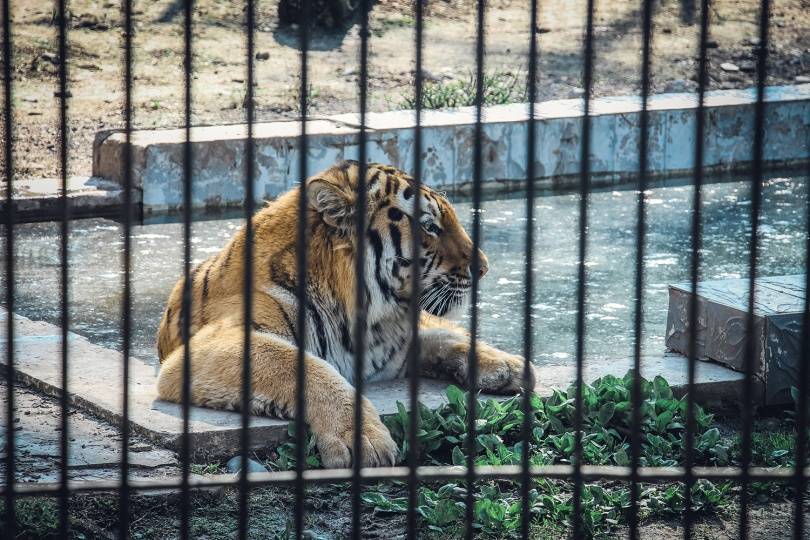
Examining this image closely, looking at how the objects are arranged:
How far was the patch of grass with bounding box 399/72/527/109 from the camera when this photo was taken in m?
10.7

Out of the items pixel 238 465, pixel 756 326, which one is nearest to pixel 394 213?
pixel 238 465

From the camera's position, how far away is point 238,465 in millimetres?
4250

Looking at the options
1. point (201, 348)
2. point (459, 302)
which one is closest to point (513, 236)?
point (459, 302)

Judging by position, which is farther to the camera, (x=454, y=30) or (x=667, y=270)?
(x=454, y=30)

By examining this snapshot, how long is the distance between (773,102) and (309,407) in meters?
7.39

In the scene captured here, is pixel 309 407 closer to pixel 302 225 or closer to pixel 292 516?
pixel 292 516

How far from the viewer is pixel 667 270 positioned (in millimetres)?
7824

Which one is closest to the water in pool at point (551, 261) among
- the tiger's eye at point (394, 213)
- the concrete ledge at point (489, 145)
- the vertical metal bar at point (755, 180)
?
the concrete ledge at point (489, 145)

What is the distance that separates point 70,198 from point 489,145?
302cm

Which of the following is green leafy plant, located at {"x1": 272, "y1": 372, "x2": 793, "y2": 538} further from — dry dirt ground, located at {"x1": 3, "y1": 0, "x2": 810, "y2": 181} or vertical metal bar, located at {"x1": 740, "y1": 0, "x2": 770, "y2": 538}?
dry dirt ground, located at {"x1": 3, "y1": 0, "x2": 810, "y2": 181}

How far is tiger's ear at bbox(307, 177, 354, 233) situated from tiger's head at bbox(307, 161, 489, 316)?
10 centimetres

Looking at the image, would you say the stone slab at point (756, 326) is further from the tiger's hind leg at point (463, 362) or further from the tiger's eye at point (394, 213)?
the tiger's eye at point (394, 213)

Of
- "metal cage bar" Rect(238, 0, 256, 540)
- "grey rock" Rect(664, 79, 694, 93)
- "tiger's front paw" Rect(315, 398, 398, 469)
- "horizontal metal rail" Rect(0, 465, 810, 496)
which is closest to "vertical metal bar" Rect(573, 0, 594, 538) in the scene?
"horizontal metal rail" Rect(0, 465, 810, 496)

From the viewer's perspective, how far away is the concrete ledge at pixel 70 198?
27.8 feet
